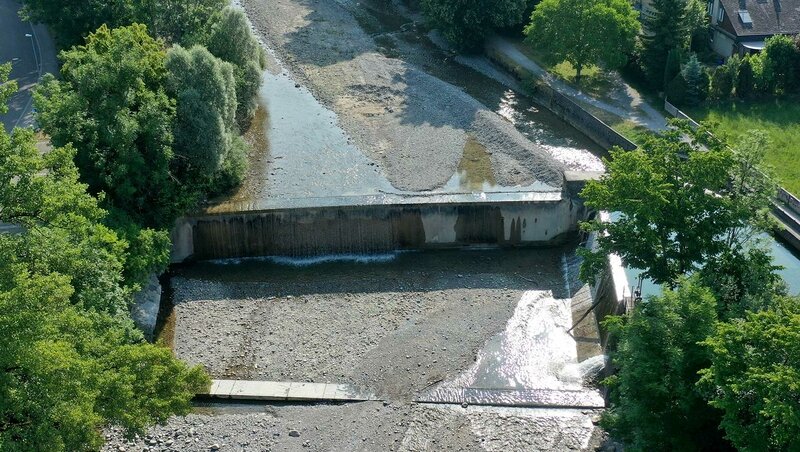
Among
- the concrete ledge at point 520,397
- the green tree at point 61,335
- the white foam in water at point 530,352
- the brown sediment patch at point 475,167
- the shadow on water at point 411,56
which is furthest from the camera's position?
the shadow on water at point 411,56

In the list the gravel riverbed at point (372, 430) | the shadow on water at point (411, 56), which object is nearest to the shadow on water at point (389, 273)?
the gravel riverbed at point (372, 430)

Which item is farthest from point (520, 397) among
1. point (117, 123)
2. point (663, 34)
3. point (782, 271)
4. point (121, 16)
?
point (121, 16)

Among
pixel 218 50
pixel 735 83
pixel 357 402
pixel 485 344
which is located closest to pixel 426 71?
pixel 218 50

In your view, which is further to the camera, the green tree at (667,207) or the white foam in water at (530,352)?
the white foam in water at (530,352)

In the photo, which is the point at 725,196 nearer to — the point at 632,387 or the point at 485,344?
the point at 632,387

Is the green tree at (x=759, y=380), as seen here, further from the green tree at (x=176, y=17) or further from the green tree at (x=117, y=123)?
the green tree at (x=176, y=17)

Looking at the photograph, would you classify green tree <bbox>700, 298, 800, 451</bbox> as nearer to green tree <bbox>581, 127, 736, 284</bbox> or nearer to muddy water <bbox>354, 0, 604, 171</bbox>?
green tree <bbox>581, 127, 736, 284</bbox>
